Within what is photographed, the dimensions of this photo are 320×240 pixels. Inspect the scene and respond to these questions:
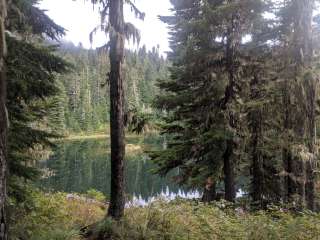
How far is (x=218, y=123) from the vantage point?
1395 cm

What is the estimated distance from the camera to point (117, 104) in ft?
30.5

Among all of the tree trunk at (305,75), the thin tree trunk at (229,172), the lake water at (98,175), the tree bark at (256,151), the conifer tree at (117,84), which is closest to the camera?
the conifer tree at (117,84)

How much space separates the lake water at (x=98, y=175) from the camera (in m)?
36.3

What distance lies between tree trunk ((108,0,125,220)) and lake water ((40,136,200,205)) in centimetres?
1597

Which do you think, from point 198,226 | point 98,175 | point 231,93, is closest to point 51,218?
point 198,226

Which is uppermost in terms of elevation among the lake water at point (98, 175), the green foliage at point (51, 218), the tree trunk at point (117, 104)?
the tree trunk at point (117, 104)

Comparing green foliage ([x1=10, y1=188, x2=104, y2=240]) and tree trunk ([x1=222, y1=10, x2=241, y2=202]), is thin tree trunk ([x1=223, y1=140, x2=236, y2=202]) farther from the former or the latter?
green foliage ([x1=10, y1=188, x2=104, y2=240])

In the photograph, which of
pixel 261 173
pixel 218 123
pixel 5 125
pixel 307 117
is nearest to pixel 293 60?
pixel 307 117

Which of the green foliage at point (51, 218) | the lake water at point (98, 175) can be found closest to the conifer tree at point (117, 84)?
the green foliage at point (51, 218)

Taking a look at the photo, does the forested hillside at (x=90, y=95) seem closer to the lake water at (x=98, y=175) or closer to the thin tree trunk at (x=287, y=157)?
the lake water at (x=98, y=175)

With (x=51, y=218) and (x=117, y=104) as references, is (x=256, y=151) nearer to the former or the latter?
(x=117, y=104)

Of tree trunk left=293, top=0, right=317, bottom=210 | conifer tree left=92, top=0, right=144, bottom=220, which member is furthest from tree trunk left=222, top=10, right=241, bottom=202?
conifer tree left=92, top=0, right=144, bottom=220

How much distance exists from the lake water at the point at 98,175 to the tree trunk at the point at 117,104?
1597cm

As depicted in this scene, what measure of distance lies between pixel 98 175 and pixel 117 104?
38017 millimetres
